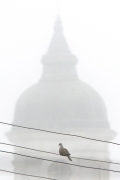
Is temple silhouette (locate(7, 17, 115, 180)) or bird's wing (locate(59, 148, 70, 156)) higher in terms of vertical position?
temple silhouette (locate(7, 17, 115, 180))

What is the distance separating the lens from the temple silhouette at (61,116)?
92625 millimetres

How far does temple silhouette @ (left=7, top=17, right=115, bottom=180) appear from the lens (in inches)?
3647

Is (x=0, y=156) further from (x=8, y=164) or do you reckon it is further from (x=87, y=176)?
(x=87, y=176)

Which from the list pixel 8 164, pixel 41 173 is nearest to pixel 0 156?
pixel 8 164

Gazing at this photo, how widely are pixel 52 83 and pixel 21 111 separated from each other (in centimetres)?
667

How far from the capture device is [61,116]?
103 meters

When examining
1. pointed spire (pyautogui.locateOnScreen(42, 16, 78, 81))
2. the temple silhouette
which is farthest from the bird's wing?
pointed spire (pyautogui.locateOnScreen(42, 16, 78, 81))

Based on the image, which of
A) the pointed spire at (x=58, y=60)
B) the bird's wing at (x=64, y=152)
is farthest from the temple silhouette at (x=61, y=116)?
the bird's wing at (x=64, y=152)

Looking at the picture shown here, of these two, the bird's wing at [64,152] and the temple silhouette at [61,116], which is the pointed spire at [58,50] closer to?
the temple silhouette at [61,116]

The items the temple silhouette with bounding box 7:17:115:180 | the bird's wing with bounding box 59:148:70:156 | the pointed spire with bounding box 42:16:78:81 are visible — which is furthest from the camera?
the pointed spire with bounding box 42:16:78:81

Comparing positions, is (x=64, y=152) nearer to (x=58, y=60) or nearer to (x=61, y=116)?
(x=61, y=116)

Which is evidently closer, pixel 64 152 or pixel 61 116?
pixel 64 152

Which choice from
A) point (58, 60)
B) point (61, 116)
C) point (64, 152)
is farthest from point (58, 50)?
point (64, 152)

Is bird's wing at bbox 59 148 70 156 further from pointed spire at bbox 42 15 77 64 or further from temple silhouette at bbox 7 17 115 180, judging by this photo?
pointed spire at bbox 42 15 77 64
